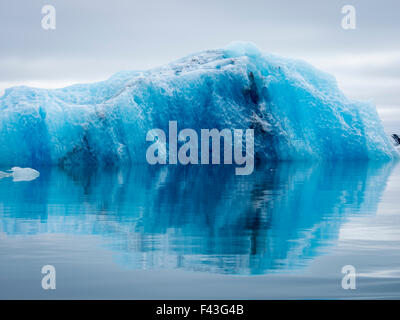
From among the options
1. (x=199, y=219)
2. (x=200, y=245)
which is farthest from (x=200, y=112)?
(x=200, y=245)

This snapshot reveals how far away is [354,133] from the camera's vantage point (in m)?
49.9

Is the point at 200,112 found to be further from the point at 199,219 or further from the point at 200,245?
the point at 200,245

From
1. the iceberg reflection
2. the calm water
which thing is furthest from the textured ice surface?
the calm water

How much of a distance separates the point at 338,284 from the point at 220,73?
42.5 meters

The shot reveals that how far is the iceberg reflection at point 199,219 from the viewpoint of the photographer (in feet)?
29.1

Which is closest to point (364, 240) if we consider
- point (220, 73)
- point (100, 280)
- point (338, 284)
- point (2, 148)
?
point (338, 284)

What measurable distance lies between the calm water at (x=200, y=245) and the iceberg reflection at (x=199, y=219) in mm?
26

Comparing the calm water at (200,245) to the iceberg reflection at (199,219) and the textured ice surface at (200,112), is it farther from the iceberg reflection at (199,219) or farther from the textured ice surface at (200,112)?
the textured ice surface at (200,112)

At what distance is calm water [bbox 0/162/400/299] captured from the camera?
23.4 ft

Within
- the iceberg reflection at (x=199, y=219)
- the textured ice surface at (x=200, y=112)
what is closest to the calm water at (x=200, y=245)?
the iceberg reflection at (x=199, y=219)

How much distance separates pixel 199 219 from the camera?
1310 centimetres

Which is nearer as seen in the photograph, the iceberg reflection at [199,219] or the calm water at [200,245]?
the calm water at [200,245]

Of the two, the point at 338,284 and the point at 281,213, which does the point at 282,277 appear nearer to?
the point at 338,284

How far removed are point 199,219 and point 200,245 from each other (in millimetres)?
3283
